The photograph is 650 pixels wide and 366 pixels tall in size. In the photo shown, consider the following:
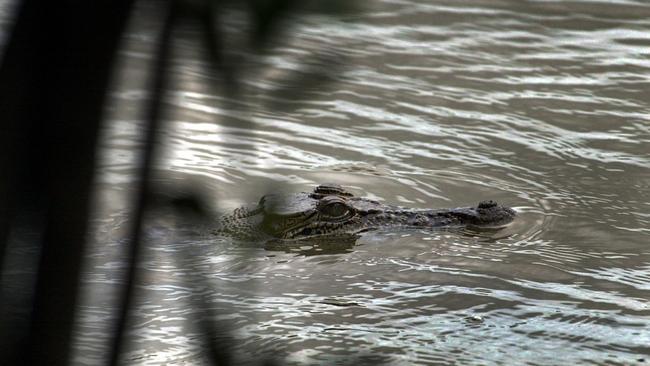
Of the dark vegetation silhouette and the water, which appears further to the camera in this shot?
the water

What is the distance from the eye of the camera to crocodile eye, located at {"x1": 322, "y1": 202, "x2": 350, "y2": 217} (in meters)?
6.79

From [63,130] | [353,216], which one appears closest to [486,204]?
[353,216]

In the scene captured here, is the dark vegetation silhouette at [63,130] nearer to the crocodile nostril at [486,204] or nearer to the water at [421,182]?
the water at [421,182]

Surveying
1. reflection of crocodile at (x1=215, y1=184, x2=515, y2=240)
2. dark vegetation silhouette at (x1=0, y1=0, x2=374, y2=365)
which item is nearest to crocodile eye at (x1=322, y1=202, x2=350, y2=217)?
reflection of crocodile at (x1=215, y1=184, x2=515, y2=240)

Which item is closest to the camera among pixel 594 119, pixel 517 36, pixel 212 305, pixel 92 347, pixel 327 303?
pixel 212 305

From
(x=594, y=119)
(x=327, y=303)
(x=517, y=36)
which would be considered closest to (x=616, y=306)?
(x=327, y=303)

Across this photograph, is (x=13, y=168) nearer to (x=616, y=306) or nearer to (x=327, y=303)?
(x=327, y=303)


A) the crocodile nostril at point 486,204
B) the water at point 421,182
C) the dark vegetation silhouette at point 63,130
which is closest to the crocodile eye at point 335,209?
the water at point 421,182

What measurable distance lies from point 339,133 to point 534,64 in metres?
2.52

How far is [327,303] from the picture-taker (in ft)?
18.9

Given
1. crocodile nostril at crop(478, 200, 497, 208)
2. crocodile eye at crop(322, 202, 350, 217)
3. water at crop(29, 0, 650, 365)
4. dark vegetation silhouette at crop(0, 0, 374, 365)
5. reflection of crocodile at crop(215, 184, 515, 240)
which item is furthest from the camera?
crocodile nostril at crop(478, 200, 497, 208)

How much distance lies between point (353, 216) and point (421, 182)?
1091 millimetres

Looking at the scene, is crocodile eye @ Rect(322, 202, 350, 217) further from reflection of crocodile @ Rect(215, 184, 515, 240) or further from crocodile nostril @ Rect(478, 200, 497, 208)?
crocodile nostril @ Rect(478, 200, 497, 208)

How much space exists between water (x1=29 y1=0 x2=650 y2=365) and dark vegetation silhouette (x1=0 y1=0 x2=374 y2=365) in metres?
0.03
